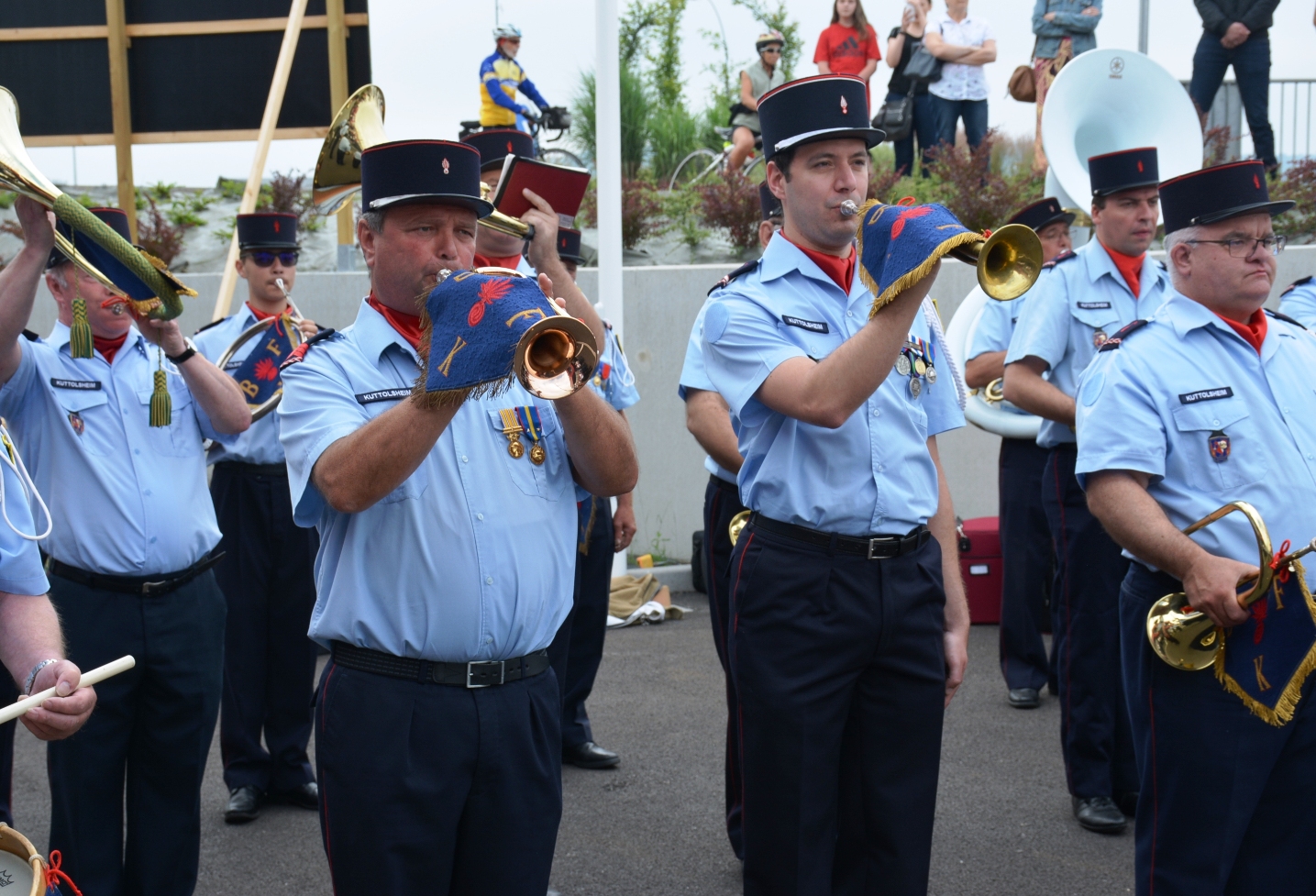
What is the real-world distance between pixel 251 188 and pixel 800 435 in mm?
6323

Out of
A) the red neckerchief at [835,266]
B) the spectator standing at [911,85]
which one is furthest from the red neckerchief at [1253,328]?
the spectator standing at [911,85]

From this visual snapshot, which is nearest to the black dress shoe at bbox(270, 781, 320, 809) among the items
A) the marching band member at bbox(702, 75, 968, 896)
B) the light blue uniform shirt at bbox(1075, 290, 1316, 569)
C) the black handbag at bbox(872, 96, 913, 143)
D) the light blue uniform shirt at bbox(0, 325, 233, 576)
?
the light blue uniform shirt at bbox(0, 325, 233, 576)

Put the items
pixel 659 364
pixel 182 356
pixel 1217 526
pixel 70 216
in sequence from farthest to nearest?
Result: 1. pixel 659 364
2. pixel 182 356
3. pixel 1217 526
4. pixel 70 216

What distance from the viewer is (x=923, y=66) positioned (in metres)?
11.6

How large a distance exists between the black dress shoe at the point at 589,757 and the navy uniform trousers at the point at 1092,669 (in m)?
1.85

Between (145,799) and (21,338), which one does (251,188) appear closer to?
(21,338)

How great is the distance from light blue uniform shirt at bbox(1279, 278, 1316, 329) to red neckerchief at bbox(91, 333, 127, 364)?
447 centimetres

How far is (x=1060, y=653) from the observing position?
4910 millimetres

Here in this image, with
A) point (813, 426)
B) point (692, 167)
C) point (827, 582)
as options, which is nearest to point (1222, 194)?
point (813, 426)

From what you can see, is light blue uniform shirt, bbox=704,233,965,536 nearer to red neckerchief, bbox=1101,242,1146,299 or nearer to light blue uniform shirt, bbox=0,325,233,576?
light blue uniform shirt, bbox=0,325,233,576

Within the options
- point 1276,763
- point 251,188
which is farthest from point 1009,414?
point 251,188

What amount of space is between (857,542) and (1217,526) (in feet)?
3.03

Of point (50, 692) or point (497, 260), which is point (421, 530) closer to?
point (50, 692)

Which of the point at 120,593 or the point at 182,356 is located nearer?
the point at 120,593
